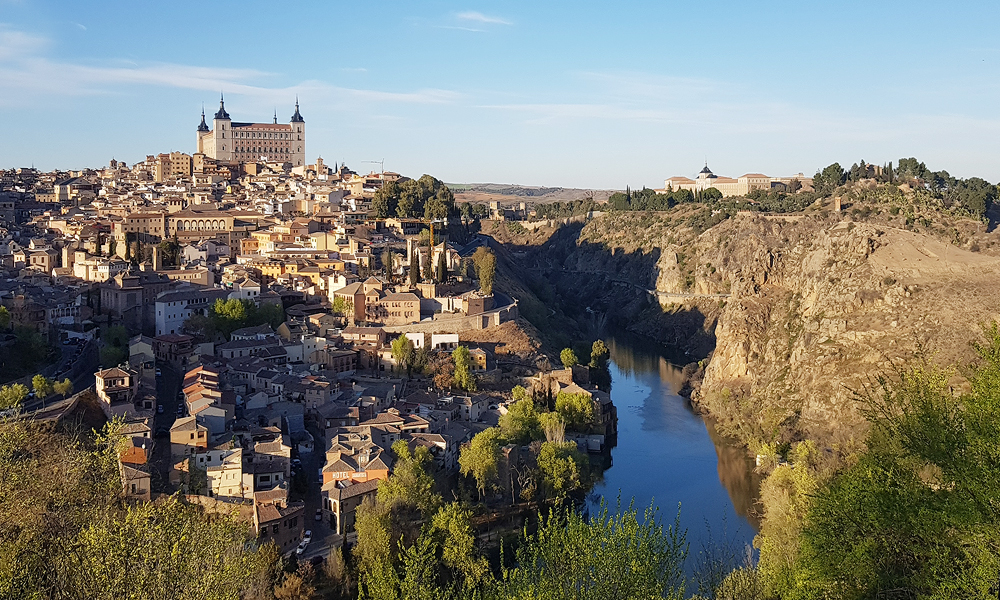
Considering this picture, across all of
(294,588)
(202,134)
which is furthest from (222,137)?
(294,588)

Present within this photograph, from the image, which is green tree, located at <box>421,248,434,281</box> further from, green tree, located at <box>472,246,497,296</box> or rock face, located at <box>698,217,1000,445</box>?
rock face, located at <box>698,217,1000,445</box>

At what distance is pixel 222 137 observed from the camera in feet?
218

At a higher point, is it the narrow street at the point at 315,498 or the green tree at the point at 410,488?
the green tree at the point at 410,488

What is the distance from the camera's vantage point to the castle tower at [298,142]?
69438mm

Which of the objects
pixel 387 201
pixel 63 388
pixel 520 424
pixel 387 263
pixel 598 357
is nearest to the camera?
pixel 63 388

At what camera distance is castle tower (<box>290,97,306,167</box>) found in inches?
2734

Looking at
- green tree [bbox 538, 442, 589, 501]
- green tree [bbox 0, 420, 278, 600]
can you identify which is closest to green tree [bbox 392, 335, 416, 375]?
green tree [bbox 538, 442, 589, 501]

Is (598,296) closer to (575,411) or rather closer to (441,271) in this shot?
(441,271)

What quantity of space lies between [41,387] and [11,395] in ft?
4.31

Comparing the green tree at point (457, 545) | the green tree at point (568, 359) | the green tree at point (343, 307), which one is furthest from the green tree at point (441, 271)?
the green tree at point (457, 545)

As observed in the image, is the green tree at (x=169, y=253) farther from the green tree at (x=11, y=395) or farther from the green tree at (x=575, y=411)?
the green tree at (x=575, y=411)

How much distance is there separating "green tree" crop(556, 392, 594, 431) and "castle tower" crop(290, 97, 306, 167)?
48.6 metres

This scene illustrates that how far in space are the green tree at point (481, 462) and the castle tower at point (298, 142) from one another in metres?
52.9

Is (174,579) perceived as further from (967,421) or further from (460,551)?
(460,551)
